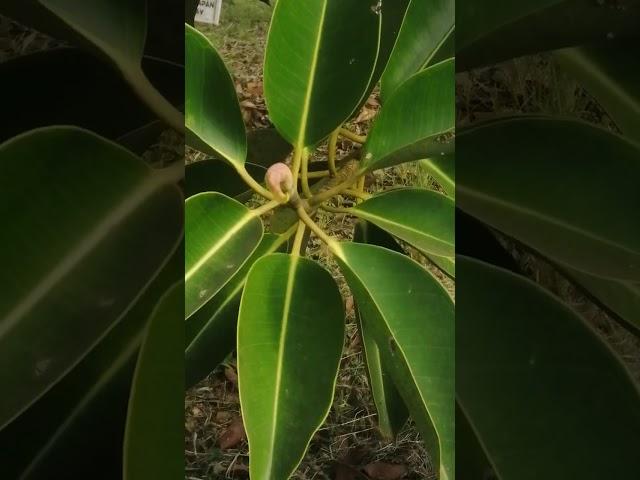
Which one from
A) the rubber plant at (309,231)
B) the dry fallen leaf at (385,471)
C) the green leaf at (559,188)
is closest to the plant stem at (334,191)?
the rubber plant at (309,231)

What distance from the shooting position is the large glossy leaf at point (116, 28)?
1.84 feet

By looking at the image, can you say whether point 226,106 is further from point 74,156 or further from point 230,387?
point 230,387

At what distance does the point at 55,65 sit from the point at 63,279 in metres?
0.26

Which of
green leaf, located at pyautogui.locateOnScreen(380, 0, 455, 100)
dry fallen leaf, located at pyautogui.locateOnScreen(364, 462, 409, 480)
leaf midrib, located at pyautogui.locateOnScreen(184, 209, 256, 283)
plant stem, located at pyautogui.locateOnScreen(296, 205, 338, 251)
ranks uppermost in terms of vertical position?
Answer: green leaf, located at pyautogui.locateOnScreen(380, 0, 455, 100)

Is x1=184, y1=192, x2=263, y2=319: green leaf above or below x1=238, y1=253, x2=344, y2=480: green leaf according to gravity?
above

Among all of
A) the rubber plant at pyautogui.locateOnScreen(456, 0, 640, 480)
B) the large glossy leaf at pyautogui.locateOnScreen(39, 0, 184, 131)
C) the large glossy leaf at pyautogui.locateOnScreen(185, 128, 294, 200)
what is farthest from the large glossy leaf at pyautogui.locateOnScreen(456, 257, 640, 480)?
the large glossy leaf at pyautogui.locateOnScreen(39, 0, 184, 131)

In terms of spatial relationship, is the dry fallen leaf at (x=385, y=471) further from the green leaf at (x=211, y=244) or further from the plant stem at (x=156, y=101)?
the plant stem at (x=156, y=101)

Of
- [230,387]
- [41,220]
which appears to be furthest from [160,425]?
[41,220]

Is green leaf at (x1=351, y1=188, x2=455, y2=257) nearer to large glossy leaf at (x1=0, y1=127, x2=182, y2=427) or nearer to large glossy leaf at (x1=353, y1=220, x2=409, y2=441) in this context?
large glossy leaf at (x1=353, y1=220, x2=409, y2=441)

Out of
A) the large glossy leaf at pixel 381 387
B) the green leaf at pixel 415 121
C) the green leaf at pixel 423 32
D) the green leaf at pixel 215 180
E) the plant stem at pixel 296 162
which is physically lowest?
the large glossy leaf at pixel 381 387

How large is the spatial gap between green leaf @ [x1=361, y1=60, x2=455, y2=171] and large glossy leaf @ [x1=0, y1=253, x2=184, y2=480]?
0.20 m

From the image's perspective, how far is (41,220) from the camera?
1.74 ft

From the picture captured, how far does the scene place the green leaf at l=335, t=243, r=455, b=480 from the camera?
1.80ft

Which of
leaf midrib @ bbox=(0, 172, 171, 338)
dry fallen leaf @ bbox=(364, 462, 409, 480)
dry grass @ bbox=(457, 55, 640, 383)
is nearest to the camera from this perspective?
leaf midrib @ bbox=(0, 172, 171, 338)
